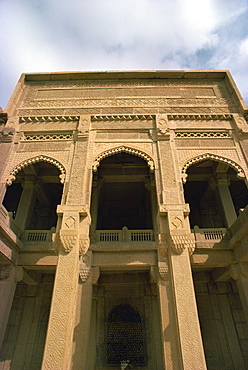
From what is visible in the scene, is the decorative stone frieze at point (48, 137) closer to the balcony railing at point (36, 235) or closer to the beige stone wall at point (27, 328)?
the balcony railing at point (36, 235)

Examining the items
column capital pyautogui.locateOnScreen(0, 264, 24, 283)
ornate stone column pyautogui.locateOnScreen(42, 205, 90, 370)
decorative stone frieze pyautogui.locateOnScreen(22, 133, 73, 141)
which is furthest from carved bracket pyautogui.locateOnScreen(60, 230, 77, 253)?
decorative stone frieze pyautogui.locateOnScreen(22, 133, 73, 141)

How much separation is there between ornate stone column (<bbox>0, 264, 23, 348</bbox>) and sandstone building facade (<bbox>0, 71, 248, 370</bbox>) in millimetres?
35

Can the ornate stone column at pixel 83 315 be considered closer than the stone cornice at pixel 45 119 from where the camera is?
Yes

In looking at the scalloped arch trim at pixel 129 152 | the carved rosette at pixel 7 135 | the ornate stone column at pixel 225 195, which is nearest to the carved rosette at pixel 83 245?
the scalloped arch trim at pixel 129 152

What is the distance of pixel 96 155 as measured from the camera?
8766mm

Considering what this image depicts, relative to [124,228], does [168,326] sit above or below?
below

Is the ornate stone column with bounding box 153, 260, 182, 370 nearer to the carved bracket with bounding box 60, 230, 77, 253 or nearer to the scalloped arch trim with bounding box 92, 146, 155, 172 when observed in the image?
the carved bracket with bounding box 60, 230, 77, 253

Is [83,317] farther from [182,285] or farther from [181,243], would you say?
[181,243]

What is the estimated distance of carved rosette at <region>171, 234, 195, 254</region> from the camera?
664 centimetres

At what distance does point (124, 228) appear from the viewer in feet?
31.3

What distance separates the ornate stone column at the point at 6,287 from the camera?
7.80m

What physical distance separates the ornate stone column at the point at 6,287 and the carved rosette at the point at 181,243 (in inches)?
225

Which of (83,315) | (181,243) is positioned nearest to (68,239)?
(83,315)

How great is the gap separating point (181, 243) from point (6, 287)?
6150 millimetres
